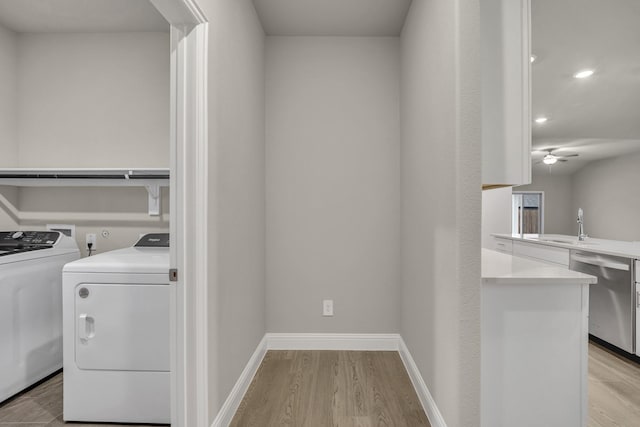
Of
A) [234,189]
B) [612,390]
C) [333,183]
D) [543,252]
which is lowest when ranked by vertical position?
[612,390]

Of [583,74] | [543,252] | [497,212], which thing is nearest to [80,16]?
[583,74]

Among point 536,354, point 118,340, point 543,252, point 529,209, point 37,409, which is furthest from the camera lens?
point 529,209

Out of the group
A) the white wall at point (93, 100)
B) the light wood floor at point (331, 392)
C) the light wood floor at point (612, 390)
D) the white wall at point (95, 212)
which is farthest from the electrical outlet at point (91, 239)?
the light wood floor at point (612, 390)

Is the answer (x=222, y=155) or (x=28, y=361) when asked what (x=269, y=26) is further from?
(x=28, y=361)

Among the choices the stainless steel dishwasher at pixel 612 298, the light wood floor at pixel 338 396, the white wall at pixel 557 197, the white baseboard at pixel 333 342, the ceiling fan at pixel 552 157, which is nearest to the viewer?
the light wood floor at pixel 338 396

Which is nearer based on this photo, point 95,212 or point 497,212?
point 95,212

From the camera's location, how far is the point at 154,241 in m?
Answer: 2.16

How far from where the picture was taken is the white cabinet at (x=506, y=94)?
4.76 ft

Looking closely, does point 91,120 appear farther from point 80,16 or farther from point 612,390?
point 612,390

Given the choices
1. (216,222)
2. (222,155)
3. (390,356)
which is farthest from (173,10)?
(390,356)

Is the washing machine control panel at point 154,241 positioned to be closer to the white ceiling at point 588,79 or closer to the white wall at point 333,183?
the white wall at point 333,183

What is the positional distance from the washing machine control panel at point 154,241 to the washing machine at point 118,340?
0.42 m

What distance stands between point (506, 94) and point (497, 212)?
15.1ft

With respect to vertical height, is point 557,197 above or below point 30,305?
above
